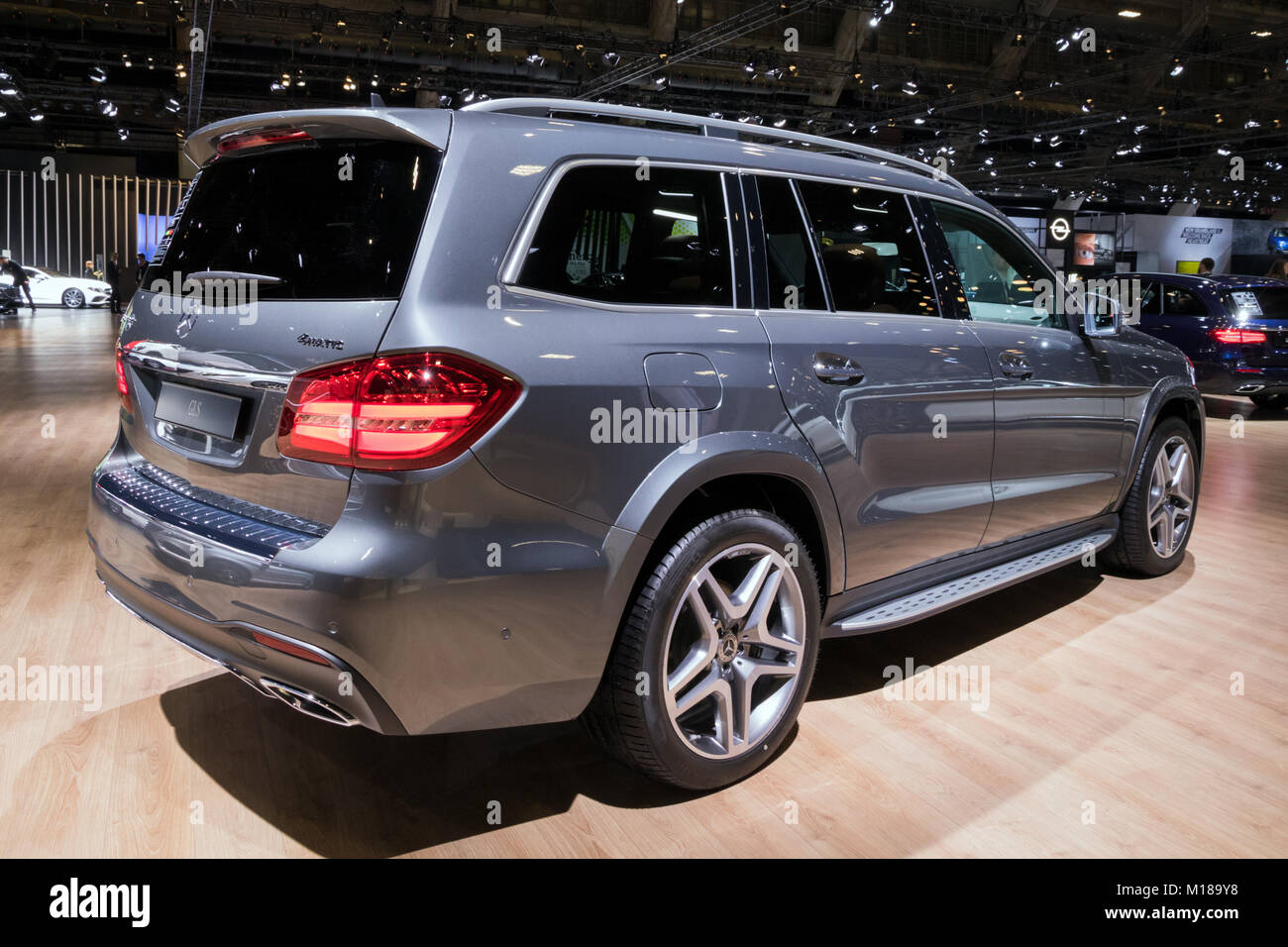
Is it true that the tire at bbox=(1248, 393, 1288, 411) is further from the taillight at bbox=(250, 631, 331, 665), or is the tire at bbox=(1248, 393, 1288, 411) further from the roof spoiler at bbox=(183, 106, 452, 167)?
the taillight at bbox=(250, 631, 331, 665)

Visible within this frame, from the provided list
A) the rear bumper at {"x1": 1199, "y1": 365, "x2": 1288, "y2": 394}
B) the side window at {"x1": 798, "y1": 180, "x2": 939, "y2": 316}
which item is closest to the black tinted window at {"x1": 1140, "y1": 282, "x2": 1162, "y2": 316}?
the rear bumper at {"x1": 1199, "y1": 365, "x2": 1288, "y2": 394}

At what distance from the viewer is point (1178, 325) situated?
10648 mm

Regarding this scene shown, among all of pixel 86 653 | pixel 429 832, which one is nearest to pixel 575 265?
pixel 429 832

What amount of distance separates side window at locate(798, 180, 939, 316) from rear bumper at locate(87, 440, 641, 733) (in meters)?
1.09

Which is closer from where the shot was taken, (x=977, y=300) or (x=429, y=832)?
(x=429, y=832)

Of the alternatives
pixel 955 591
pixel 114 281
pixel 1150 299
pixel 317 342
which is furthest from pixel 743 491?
pixel 114 281

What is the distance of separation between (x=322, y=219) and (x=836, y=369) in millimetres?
1259

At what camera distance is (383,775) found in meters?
2.50

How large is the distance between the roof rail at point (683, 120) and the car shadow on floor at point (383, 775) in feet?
5.02

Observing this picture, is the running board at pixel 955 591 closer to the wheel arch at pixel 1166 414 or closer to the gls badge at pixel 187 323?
the wheel arch at pixel 1166 414

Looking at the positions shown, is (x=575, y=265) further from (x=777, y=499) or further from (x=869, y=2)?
(x=869, y=2)

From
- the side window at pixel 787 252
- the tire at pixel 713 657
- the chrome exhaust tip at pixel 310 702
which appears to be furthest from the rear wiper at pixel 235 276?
the side window at pixel 787 252

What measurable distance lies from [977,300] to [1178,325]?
8.62 meters

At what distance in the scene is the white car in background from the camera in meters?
26.8
